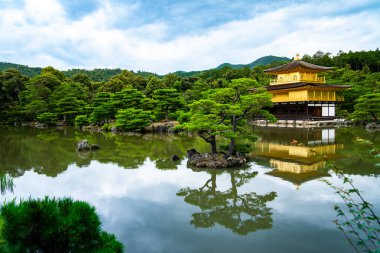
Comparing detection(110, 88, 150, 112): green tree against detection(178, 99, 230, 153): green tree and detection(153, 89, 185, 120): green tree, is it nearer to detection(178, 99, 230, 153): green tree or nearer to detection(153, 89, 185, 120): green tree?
detection(153, 89, 185, 120): green tree

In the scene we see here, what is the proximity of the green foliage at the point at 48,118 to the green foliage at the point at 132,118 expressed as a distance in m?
9.64

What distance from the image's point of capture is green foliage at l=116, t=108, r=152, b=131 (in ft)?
70.5

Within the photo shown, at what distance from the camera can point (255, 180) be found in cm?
783

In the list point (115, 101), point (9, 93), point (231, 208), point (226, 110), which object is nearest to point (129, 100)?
point (115, 101)

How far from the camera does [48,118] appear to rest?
28.7 m

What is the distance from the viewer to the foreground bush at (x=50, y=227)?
1.90 metres

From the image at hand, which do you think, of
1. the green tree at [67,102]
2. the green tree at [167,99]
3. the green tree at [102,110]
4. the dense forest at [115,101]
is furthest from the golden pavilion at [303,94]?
the green tree at [67,102]

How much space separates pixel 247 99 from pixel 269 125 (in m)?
16.7

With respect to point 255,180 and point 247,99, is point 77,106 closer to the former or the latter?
point 247,99

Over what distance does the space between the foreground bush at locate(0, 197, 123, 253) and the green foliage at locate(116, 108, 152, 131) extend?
19.3 metres

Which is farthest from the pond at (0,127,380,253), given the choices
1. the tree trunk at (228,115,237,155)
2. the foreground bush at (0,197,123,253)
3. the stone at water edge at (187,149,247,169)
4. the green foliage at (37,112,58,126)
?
the green foliage at (37,112,58,126)

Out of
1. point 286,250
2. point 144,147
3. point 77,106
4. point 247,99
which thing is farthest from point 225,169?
point 77,106

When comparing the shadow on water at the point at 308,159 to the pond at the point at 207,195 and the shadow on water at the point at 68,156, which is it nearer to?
the pond at the point at 207,195

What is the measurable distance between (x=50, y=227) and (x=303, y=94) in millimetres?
26793
